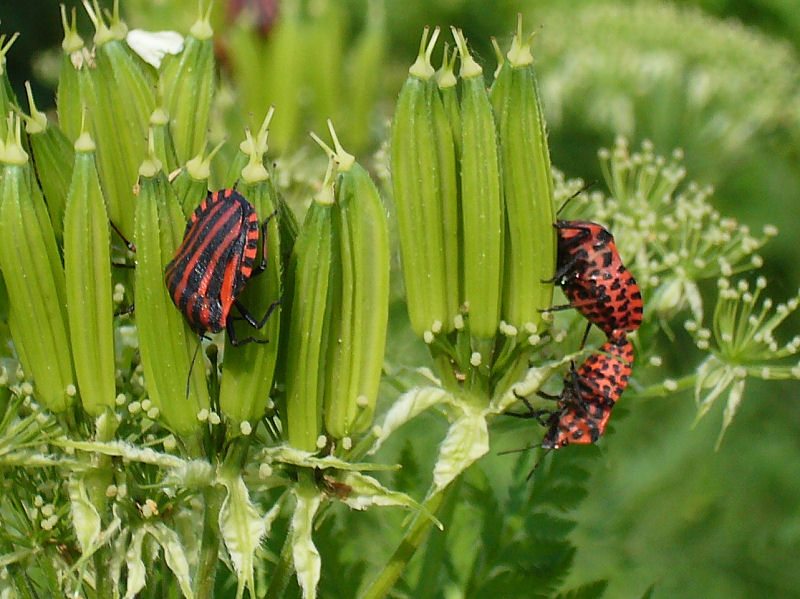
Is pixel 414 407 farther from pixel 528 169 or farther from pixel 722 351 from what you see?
pixel 722 351

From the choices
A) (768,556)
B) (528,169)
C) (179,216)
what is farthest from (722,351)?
(768,556)

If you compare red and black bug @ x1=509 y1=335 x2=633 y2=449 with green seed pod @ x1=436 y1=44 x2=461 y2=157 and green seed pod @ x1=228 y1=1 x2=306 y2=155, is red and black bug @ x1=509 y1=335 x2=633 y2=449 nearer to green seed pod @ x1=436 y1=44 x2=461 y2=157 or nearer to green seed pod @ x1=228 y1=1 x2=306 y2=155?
green seed pod @ x1=436 y1=44 x2=461 y2=157

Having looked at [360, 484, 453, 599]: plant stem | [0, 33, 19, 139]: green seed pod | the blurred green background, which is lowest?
the blurred green background

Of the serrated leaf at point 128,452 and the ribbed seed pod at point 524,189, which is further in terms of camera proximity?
the ribbed seed pod at point 524,189

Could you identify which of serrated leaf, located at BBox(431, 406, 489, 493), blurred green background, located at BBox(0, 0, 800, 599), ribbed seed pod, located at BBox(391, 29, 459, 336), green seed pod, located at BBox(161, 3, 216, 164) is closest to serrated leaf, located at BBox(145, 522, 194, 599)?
serrated leaf, located at BBox(431, 406, 489, 493)

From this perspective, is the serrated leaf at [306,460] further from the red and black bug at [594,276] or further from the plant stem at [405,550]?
the red and black bug at [594,276]

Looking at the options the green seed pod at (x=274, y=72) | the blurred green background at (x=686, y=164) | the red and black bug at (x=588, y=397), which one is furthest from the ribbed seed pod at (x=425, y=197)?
the green seed pod at (x=274, y=72)
